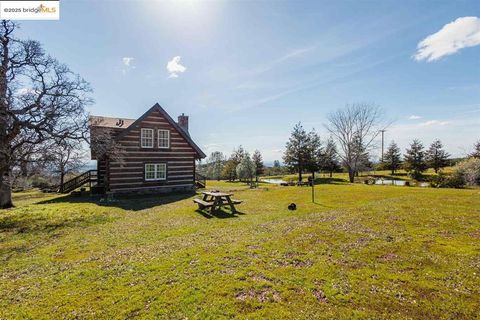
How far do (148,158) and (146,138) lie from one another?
74.2 inches

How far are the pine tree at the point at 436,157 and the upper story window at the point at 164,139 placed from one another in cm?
6494

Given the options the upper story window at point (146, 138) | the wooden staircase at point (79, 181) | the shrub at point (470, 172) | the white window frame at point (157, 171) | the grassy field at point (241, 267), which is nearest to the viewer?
the grassy field at point (241, 267)

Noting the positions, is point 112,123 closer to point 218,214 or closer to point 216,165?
point 218,214

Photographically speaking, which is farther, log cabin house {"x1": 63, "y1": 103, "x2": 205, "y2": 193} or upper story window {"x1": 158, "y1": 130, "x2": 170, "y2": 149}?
upper story window {"x1": 158, "y1": 130, "x2": 170, "y2": 149}

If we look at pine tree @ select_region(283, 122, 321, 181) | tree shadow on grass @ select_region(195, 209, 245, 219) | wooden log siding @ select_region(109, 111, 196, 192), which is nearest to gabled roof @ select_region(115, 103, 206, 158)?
wooden log siding @ select_region(109, 111, 196, 192)

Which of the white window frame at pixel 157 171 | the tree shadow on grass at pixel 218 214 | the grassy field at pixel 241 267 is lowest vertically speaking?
the grassy field at pixel 241 267

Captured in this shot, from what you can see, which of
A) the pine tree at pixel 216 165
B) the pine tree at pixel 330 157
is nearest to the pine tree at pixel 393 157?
the pine tree at pixel 330 157

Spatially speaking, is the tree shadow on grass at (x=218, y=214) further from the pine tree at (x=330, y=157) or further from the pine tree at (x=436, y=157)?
the pine tree at (x=436, y=157)

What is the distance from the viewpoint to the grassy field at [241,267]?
16.5ft

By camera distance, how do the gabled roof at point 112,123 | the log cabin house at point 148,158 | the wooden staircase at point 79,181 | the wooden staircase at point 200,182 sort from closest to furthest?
the log cabin house at point 148,158, the gabled roof at point 112,123, the wooden staircase at point 79,181, the wooden staircase at point 200,182

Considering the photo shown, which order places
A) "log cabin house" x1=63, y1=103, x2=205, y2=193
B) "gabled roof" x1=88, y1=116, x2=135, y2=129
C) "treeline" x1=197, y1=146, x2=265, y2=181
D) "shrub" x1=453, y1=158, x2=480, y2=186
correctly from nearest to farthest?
1. "log cabin house" x1=63, y1=103, x2=205, y2=193
2. "gabled roof" x1=88, y1=116, x2=135, y2=129
3. "shrub" x1=453, y1=158, x2=480, y2=186
4. "treeline" x1=197, y1=146, x2=265, y2=181

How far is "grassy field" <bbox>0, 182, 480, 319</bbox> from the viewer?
16.5ft

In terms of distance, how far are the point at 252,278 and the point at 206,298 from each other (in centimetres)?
145

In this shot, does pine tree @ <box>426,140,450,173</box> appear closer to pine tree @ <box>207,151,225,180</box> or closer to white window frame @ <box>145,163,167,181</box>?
pine tree @ <box>207,151,225,180</box>
